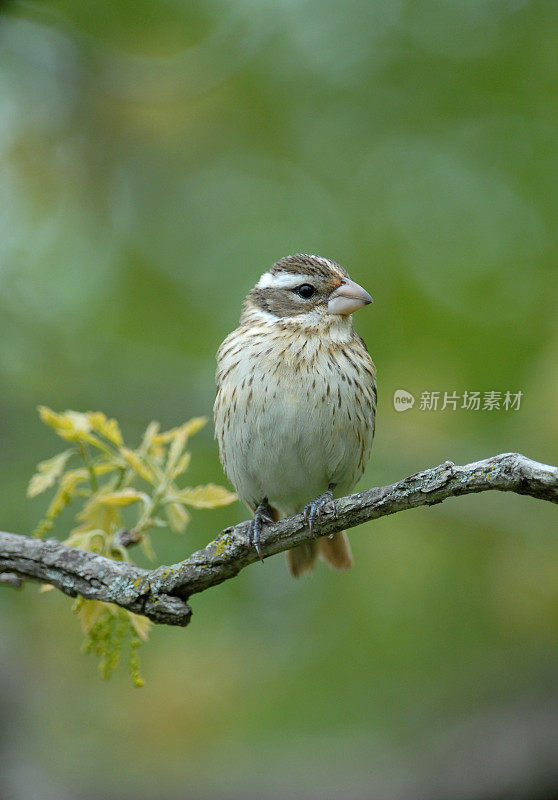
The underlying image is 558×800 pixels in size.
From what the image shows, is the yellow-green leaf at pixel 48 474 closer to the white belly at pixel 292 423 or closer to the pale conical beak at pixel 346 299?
the white belly at pixel 292 423

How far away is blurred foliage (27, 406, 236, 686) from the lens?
393 cm

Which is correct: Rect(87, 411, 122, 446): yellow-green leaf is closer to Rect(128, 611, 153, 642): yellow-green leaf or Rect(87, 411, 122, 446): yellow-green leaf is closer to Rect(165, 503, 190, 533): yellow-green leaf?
Rect(165, 503, 190, 533): yellow-green leaf

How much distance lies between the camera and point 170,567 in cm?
389

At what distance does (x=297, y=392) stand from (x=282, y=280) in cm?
90

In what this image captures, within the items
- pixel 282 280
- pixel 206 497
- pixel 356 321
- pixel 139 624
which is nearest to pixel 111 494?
pixel 206 497

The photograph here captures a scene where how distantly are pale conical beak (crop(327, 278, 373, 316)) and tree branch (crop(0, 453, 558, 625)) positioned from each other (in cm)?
157

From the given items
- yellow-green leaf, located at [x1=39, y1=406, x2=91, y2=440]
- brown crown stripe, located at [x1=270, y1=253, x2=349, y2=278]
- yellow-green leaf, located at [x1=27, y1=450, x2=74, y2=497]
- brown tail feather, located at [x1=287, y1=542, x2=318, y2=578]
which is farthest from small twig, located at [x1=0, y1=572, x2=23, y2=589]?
brown crown stripe, located at [x1=270, y1=253, x2=349, y2=278]

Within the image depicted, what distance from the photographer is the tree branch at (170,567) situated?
3596mm

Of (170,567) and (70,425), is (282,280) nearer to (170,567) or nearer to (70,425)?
(70,425)

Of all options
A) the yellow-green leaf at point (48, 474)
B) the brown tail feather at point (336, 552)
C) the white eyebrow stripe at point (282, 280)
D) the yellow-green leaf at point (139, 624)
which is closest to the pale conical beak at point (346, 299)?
the white eyebrow stripe at point (282, 280)

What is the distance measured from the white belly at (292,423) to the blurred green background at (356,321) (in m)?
1.39

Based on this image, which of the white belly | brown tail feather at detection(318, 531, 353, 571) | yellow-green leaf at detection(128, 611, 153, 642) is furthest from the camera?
brown tail feather at detection(318, 531, 353, 571)

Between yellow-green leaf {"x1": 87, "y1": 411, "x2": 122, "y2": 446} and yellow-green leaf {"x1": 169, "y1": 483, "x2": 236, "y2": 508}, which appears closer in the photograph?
yellow-green leaf {"x1": 87, "y1": 411, "x2": 122, "y2": 446}

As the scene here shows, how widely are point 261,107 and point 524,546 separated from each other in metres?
4.41
